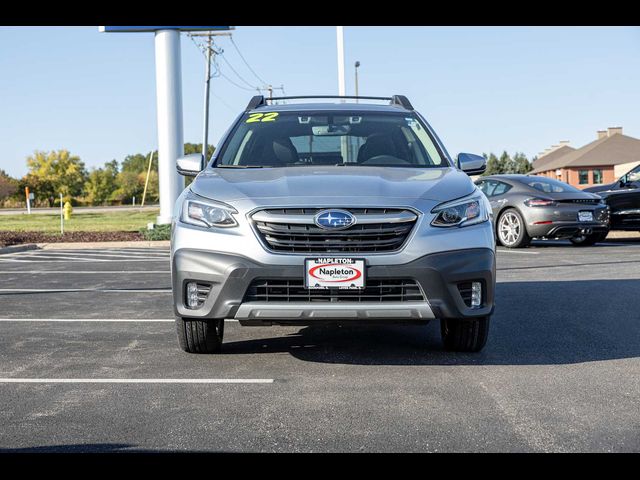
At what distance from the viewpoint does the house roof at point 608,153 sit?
73188mm

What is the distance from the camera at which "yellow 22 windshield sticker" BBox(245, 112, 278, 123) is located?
6.65m

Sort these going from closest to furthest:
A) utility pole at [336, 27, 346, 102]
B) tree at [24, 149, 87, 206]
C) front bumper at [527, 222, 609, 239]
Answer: front bumper at [527, 222, 609, 239], utility pole at [336, 27, 346, 102], tree at [24, 149, 87, 206]

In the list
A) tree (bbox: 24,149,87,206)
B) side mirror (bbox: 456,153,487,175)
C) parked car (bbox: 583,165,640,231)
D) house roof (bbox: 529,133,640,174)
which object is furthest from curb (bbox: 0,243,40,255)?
tree (bbox: 24,149,87,206)

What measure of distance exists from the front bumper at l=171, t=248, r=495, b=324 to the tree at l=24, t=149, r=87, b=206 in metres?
88.2

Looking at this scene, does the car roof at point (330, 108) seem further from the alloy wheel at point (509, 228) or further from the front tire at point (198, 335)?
the alloy wheel at point (509, 228)

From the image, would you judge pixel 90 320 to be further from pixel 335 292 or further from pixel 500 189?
pixel 500 189

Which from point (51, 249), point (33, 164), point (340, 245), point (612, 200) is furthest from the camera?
point (33, 164)

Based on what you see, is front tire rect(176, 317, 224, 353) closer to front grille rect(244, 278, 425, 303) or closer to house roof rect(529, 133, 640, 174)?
front grille rect(244, 278, 425, 303)

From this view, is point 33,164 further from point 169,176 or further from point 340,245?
point 340,245

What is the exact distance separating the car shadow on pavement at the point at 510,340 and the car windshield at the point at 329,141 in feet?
4.42

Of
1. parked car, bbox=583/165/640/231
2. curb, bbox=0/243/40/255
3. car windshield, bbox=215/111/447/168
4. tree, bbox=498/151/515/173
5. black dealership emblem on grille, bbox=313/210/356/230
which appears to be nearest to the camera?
black dealership emblem on grille, bbox=313/210/356/230

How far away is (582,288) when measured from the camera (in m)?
8.98

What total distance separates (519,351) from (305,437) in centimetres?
248
